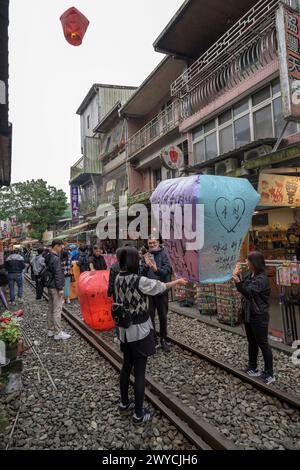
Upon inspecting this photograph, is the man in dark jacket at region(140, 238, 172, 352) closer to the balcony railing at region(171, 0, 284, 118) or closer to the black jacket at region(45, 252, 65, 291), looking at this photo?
the black jacket at region(45, 252, 65, 291)

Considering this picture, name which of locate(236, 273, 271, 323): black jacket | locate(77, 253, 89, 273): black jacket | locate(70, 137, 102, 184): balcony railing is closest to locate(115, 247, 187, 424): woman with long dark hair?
locate(236, 273, 271, 323): black jacket

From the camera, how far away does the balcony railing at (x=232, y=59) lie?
358 inches

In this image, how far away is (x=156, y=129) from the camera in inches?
677

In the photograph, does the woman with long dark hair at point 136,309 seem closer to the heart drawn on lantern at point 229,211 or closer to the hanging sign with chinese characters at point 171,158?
the heart drawn on lantern at point 229,211

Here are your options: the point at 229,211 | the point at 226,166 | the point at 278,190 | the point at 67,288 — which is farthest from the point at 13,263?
the point at 229,211

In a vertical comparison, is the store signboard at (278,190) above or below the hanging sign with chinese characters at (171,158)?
below

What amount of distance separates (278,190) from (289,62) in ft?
9.57

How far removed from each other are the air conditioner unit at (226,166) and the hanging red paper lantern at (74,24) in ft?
23.4

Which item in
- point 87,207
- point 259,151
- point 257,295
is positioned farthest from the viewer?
point 87,207

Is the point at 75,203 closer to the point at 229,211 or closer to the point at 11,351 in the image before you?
the point at 11,351

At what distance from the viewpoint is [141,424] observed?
3.57 metres

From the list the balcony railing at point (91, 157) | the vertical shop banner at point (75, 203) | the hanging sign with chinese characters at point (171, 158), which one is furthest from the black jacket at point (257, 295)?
the vertical shop banner at point (75, 203)
